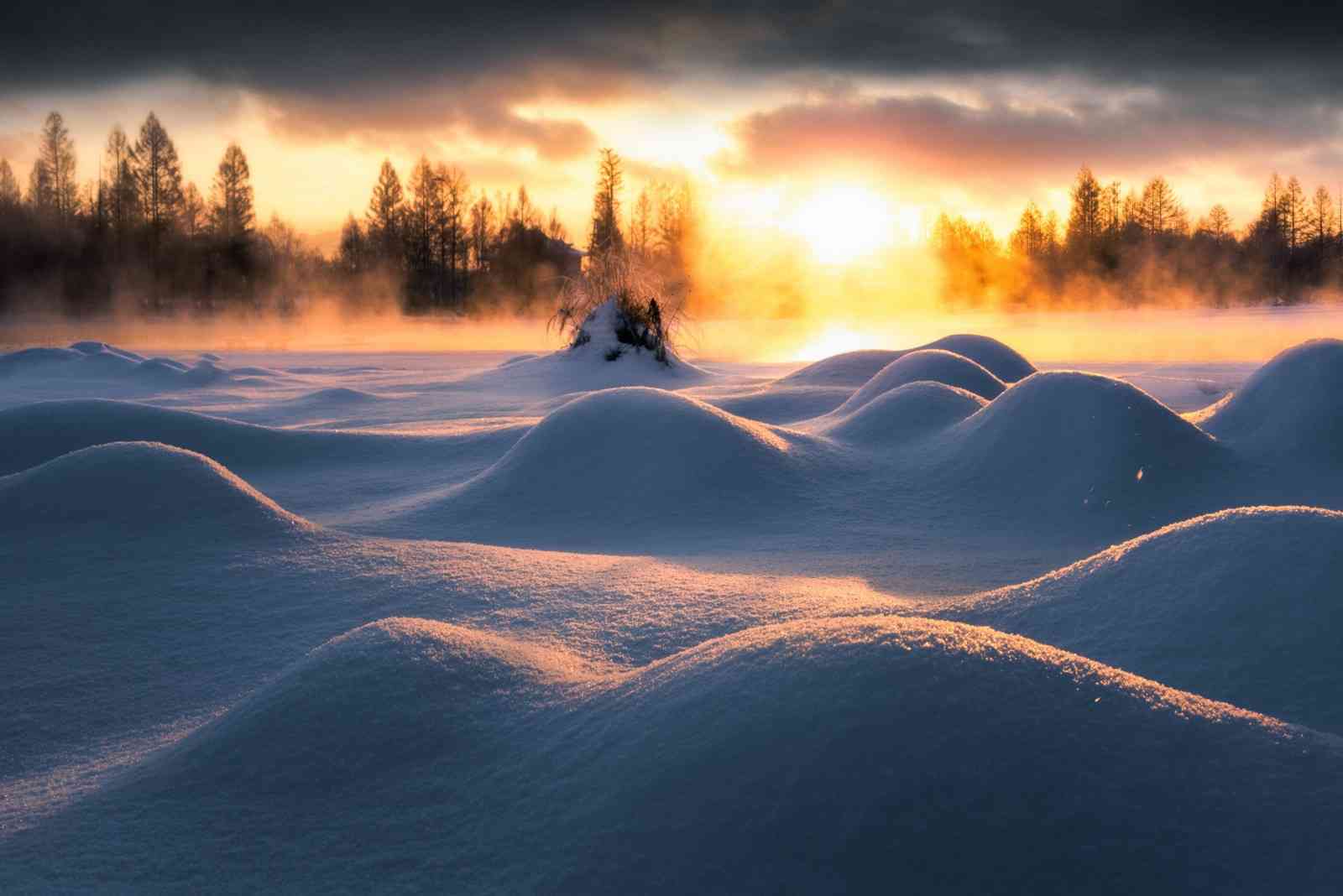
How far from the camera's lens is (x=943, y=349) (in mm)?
9633

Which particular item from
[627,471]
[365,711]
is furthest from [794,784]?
[627,471]

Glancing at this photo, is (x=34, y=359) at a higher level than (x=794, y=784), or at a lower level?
higher

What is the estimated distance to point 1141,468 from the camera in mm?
4922

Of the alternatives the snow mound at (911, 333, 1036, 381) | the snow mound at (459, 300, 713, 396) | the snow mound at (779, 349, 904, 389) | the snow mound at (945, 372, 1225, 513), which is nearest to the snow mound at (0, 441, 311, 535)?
the snow mound at (945, 372, 1225, 513)

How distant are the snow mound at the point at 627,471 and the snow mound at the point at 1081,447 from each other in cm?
113

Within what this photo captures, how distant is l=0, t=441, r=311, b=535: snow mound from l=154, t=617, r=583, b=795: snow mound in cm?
183

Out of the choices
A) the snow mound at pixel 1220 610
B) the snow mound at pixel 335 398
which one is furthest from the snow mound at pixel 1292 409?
the snow mound at pixel 335 398

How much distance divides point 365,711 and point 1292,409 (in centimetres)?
572

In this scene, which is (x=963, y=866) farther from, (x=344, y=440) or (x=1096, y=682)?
(x=344, y=440)

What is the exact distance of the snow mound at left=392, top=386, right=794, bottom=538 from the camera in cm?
464

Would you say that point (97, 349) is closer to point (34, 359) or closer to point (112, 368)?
point (34, 359)

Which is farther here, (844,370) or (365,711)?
(844,370)

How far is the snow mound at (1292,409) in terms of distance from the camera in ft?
17.8

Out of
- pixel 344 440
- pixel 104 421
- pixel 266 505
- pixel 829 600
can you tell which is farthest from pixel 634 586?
pixel 104 421
